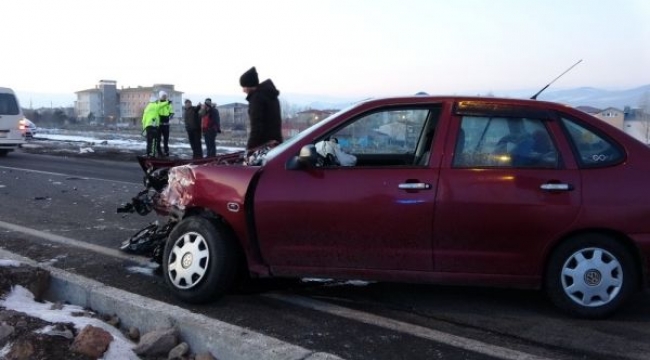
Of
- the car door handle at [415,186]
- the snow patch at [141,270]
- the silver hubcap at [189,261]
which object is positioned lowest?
the snow patch at [141,270]

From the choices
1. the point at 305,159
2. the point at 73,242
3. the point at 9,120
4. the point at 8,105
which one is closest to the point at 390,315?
the point at 305,159

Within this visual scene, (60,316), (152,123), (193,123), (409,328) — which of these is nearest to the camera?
(60,316)

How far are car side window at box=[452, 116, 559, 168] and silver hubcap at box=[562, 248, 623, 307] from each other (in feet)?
2.15

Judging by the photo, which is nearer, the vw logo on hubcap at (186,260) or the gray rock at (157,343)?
the gray rock at (157,343)

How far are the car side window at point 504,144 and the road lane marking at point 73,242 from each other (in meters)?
3.03

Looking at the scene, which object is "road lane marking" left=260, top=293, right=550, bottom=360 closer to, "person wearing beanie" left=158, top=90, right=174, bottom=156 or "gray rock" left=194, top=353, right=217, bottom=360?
"gray rock" left=194, top=353, right=217, bottom=360

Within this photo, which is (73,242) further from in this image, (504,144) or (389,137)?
(504,144)

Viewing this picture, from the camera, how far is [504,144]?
4.54m

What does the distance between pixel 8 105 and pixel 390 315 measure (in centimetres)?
1640

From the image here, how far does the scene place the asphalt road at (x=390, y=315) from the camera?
3949mm

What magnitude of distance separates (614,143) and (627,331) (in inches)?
49.9

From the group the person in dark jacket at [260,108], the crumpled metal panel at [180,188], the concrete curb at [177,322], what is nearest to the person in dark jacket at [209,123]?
the person in dark jacket at [260,108]

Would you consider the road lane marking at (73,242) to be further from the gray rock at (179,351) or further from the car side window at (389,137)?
the car side window at (389,137)

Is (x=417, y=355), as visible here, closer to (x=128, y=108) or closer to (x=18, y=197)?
(x=18, y=197)
